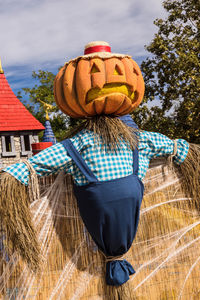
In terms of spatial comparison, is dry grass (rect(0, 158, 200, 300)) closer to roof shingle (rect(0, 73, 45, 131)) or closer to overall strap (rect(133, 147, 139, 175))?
overall strap (rect(133, 147, 139, 175))

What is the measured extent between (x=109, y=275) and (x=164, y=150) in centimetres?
89

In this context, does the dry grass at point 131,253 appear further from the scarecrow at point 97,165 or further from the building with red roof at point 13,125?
the building with red roof at point 13,125

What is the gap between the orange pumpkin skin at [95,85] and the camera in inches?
76.9

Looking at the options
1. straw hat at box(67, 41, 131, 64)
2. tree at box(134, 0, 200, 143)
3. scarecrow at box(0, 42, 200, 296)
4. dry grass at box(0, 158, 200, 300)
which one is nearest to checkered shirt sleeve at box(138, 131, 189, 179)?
scarecrow at box(0, 42, 200, 296)

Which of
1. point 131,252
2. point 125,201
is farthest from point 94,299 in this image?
point 125,201

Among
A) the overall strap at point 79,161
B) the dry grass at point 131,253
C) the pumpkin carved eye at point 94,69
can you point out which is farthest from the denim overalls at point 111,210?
the pumpkin carved eye at point 94,69

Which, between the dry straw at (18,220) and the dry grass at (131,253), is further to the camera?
the dry grass at (131,253)

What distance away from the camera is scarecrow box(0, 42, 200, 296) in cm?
189

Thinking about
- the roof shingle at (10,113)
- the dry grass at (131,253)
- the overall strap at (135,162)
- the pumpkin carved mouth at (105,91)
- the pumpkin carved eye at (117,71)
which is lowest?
the dry grass at (131,253)

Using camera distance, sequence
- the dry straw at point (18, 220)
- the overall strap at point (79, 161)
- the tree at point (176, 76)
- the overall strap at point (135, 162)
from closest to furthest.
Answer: the dry straw at point (18, 220), the overall strap at point (79, 161), the overall strap at point (135, 162), the tree at point (176, 76)

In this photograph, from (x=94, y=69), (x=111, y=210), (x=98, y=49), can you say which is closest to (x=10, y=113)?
(x=98, y=49)

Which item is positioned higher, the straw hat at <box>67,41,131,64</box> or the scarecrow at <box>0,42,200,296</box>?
the straw hat at <box>67,41,131,64</box>

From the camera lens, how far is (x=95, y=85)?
1938 millimetres

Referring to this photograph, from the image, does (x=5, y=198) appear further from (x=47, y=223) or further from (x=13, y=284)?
(x=13, y=284)
